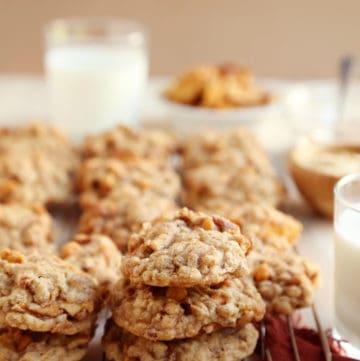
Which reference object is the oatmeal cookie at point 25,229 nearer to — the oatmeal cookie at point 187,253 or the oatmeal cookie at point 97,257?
the oatmeal cookie at point 97,257

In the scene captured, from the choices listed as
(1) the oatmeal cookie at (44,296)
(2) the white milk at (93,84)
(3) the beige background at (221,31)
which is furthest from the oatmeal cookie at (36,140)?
(3) the beige background at (221,31)

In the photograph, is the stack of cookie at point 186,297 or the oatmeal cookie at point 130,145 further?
the oatmeal cookie at point 130,145

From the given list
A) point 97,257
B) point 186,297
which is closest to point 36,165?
point 97,257

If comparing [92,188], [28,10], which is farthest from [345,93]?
[28,10]

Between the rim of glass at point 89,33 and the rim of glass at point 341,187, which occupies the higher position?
the rim of glass at point 89,33

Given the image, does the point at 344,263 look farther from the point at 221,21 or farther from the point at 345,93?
the point at 221,21

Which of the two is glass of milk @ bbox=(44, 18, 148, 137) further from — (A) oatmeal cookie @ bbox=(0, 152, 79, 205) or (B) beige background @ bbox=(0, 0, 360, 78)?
(B) beige background @ bbox=(0, 0, 360, 78)
